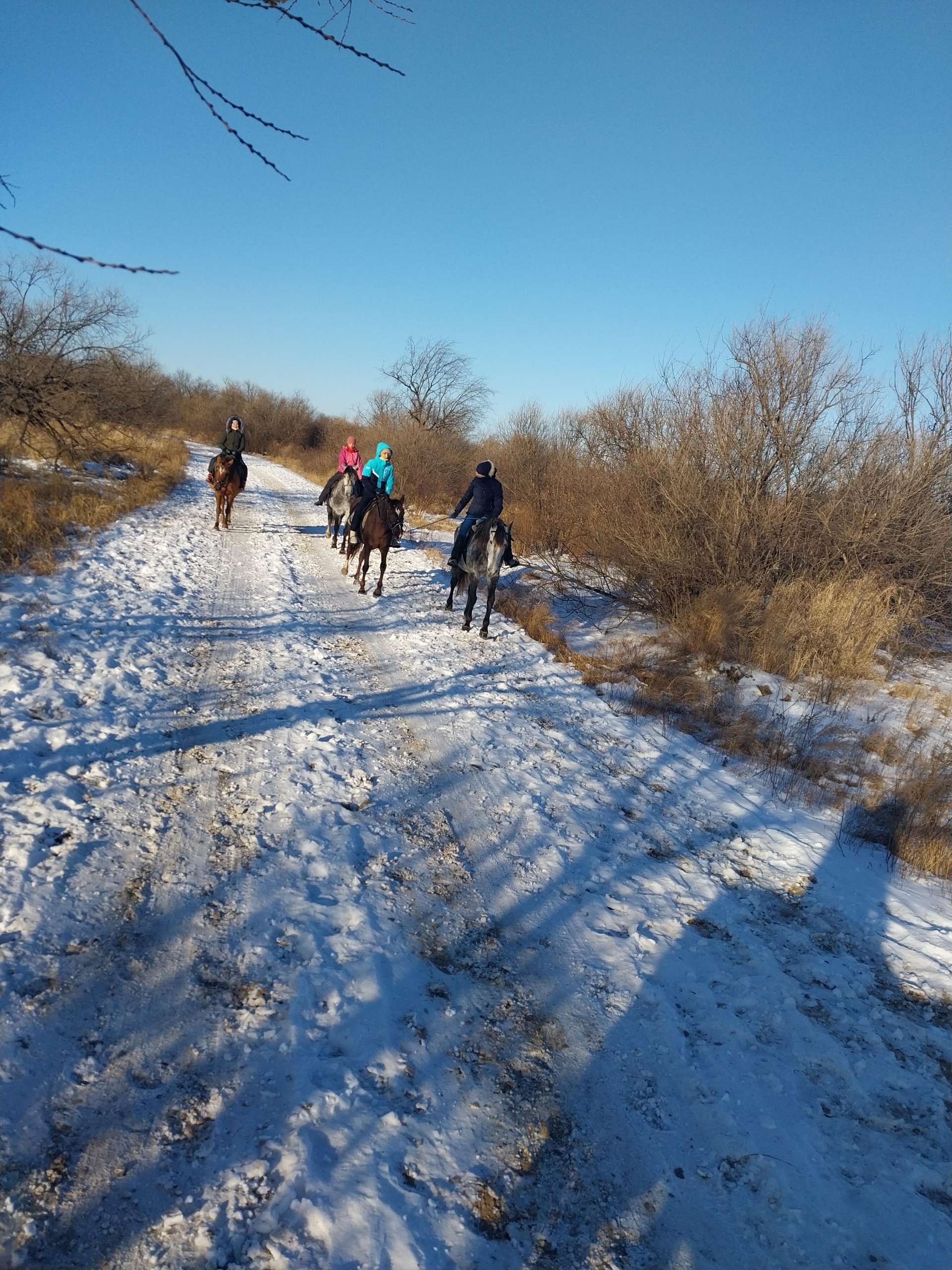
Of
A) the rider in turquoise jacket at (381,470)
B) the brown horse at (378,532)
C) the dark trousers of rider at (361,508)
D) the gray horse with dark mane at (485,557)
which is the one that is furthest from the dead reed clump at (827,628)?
the rider in turquoise jacket at (381,470)

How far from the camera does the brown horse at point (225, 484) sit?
14.5 meters

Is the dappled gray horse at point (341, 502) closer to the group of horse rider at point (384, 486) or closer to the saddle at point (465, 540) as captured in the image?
the group of horse rider at point (384, 486)

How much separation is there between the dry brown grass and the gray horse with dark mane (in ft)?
20.1

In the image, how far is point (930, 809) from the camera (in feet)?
19.6

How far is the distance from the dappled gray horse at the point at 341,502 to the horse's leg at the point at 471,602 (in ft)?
16.3

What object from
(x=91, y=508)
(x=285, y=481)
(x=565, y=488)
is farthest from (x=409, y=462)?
(x=91, y=508)

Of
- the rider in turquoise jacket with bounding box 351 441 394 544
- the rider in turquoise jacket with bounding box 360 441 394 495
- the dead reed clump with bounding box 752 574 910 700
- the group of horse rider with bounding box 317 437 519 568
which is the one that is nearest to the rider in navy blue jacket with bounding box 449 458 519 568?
the group of horse rider with bounding box 317 437 519 568

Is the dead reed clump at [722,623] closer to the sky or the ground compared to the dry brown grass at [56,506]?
closer to the sky

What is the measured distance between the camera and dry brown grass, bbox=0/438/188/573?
929 cm

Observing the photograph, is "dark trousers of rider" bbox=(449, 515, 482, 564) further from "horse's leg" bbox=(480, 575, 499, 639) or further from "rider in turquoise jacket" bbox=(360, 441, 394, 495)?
"rider in turquoise jacket" bbox=(360, 441, 394, 495)

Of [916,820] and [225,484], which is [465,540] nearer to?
[916,820]

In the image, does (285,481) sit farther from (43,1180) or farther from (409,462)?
(43,1180)

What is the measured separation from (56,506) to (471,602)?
30.3ft

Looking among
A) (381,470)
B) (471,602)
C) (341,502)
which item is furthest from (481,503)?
(341,502)
